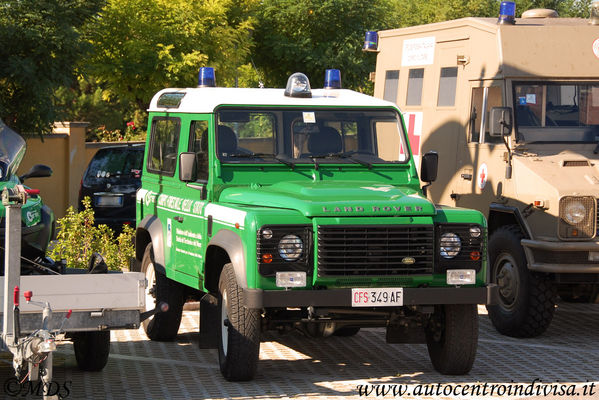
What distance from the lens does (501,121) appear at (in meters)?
11.2

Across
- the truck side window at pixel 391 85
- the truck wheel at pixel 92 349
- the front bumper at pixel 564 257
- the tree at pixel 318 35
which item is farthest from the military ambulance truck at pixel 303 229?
the tree at pixel 318 35

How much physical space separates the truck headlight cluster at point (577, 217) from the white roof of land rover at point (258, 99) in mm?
1957

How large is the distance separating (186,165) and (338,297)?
1978 mm

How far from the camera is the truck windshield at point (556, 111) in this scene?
1180 centimetres

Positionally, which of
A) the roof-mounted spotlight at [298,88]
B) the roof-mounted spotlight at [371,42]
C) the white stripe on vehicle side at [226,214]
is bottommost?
the white stripe on vehicle side at [226,214]

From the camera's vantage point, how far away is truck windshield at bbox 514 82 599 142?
38.7 ft

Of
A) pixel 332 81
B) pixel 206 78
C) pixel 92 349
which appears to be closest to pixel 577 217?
pixel 332 81

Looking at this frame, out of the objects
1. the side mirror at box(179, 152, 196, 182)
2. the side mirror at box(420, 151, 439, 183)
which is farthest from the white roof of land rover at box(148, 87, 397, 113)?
the side mirror at box(420, 151, 439, 183)

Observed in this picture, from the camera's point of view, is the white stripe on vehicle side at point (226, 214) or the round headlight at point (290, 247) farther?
the white stripe on vehicle side at point (226, 214)

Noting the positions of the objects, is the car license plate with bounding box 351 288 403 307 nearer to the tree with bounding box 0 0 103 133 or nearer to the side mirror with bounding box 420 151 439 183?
the side mirror with bounding box 420 151 439 183

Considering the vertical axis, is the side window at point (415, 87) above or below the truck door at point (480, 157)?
above

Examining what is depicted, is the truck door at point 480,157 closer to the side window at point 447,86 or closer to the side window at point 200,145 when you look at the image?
the side window at point 447,86

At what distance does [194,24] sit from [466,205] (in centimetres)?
1947

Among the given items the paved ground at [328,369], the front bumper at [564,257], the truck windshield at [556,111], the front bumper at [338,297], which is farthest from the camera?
the truck windshield at [556,111]
